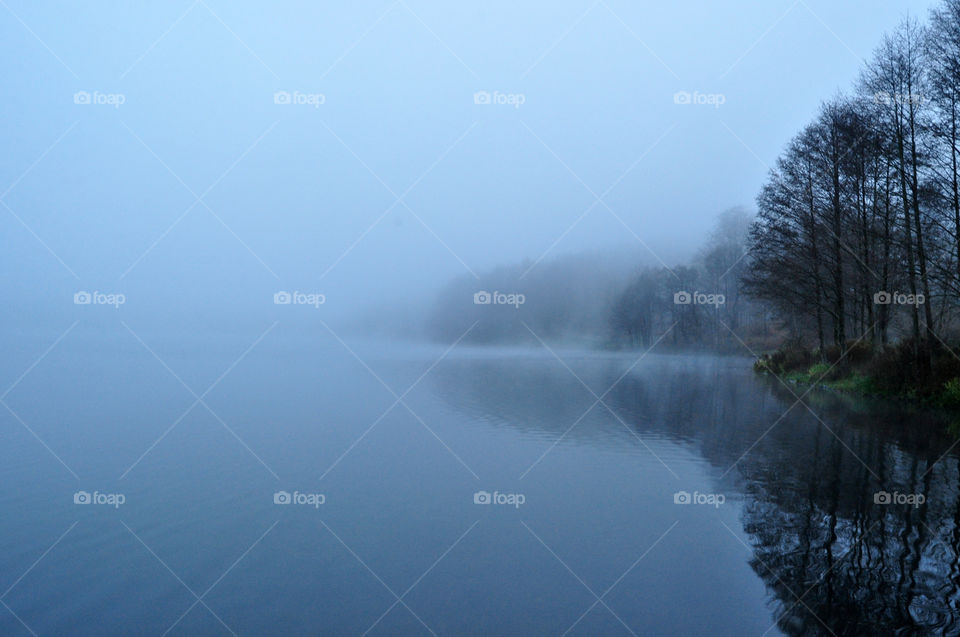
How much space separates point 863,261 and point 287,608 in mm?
27808

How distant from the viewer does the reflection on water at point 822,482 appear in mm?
5355

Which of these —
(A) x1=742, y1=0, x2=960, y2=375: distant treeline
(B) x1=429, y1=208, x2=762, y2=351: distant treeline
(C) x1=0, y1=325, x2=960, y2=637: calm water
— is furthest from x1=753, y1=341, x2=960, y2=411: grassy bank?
(B) x1=429, y1=208, x2=762, y2=351: distant treeline

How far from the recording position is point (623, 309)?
254 ft

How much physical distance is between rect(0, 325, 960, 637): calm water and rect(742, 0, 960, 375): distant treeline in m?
6.72

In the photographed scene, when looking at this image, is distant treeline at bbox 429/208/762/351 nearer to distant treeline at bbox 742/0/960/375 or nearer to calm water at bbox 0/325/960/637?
distant treeline at bbox 742/0/960/375

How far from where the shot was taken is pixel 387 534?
7.53 m

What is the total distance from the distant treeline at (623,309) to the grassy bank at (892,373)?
36.5m

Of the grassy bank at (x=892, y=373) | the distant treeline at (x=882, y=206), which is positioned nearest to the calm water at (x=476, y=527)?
the grassy bank at (x=892, y=373)

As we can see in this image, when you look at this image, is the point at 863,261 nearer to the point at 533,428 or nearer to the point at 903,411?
the point at 903,411

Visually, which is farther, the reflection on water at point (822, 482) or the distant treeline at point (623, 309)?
the distant treeline at point (623, 309)

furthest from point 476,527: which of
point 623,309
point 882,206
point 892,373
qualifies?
point 623,309

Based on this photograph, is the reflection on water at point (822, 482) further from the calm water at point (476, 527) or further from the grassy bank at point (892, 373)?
the grassy bank at point (892, 373)

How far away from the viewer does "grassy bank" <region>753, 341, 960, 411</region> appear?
1900 centimetres

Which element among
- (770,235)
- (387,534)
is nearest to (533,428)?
(387,534)
